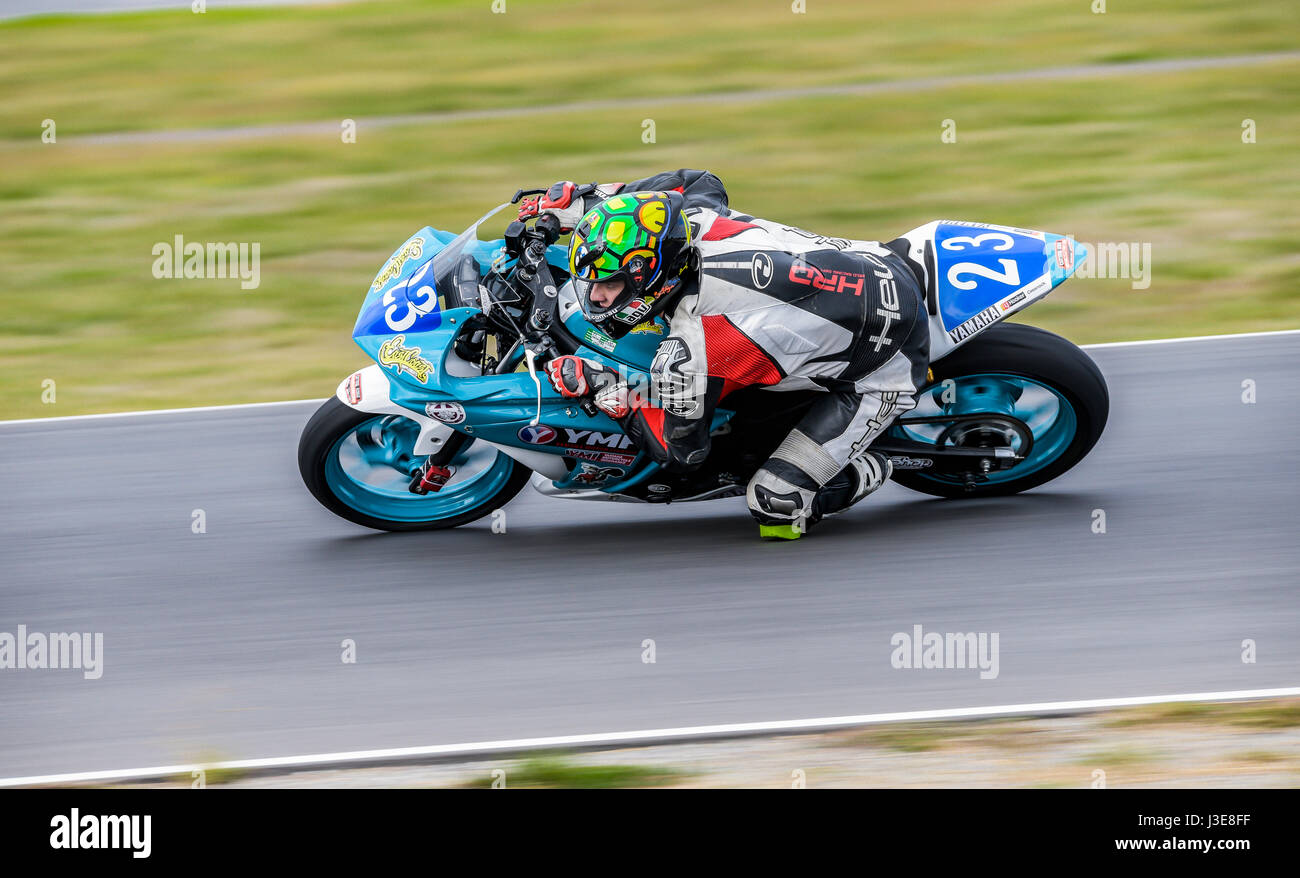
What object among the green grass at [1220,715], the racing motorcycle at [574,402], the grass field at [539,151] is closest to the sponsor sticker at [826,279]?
the racing motorcycle at [574,402]

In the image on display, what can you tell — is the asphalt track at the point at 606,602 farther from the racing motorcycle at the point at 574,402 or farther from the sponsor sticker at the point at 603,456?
the sponsor sticker at the point at 603,456

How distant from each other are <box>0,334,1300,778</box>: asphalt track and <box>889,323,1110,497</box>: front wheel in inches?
5.6

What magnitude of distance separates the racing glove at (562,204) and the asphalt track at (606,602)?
139 cm

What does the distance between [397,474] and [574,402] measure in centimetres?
101

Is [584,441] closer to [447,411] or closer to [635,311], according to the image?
[447,411]

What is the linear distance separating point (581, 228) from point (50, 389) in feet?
14.7

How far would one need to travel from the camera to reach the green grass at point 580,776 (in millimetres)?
4371

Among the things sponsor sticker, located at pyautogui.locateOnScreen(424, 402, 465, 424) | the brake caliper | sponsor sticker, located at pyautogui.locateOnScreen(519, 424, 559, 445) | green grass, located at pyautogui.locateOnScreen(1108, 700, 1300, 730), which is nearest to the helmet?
sponsor sticker, located at pyautogui.locateOnScreen(519, 424, 559, 445)

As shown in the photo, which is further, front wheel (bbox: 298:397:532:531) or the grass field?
the grass field

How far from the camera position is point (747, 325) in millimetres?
5090

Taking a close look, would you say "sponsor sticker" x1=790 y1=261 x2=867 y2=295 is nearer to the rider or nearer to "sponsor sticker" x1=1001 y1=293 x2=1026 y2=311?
the rider

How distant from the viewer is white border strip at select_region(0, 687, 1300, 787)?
4.57m

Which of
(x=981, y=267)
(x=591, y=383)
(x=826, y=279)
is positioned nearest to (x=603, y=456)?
(x=591, y=383)

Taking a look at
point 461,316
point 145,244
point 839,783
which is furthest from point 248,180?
point 839,783
